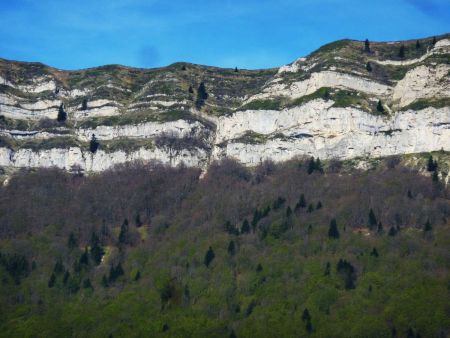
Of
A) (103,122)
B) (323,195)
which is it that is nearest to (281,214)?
(323,195)

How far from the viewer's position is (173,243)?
146125 mm

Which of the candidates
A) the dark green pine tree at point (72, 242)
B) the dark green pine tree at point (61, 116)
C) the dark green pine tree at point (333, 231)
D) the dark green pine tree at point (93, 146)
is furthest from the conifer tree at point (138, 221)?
the dark green pine tree at point (61, 116)

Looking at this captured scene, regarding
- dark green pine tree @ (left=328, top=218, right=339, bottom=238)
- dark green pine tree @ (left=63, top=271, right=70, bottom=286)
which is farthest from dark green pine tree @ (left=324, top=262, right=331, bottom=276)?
dark green pine tree @ (left=63, top=271, right=70, bottom=286)

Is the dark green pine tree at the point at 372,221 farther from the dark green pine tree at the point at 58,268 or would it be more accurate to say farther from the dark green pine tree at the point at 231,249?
the dark green pine tree at the point at 58,268

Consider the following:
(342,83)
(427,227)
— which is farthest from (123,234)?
(342,83)

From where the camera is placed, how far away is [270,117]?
178875 mm

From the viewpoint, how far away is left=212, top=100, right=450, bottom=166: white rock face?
159m

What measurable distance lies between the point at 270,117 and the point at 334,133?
16.5 m

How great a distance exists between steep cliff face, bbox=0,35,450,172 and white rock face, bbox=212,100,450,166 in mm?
196

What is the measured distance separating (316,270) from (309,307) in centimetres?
847

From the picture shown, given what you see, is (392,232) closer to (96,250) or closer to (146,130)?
(96,250)

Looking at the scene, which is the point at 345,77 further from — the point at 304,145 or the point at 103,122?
the point at 103,122

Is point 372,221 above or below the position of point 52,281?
above

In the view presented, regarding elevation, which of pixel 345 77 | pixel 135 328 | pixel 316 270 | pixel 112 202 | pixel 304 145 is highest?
pixel 345 77
